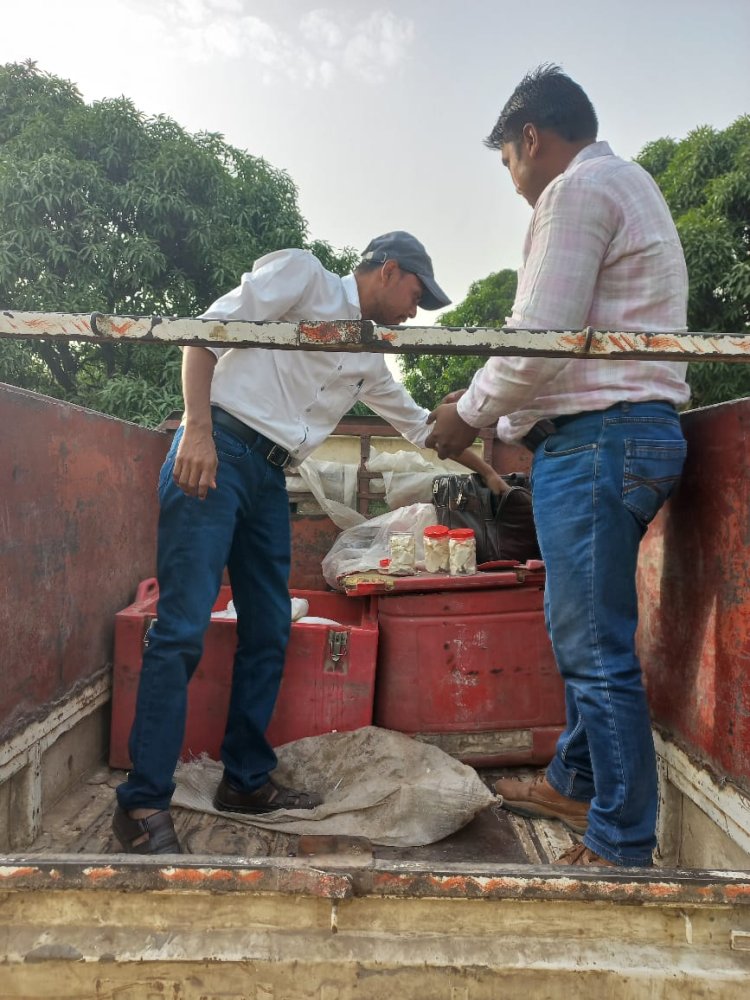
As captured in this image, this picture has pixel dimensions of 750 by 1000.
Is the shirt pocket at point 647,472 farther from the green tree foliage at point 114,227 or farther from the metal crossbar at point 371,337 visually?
the green tree foliage at point 114,227

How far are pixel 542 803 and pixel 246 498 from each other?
3.87ft

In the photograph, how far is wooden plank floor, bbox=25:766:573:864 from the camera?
176cm

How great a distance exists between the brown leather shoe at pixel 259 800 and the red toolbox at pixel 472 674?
420 millimetres

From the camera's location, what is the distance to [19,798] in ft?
5.49

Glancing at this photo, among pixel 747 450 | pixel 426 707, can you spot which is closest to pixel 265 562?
pixel 426 707

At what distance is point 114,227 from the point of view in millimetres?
11492

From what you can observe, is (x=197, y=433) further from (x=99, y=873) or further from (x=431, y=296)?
(x=99, y=873)

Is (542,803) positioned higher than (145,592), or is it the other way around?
(145,592)

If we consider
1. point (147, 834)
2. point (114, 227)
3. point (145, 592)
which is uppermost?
point (114, 227)

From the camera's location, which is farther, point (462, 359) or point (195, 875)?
point (462, 359)

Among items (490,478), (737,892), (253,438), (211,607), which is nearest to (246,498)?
(253,438)

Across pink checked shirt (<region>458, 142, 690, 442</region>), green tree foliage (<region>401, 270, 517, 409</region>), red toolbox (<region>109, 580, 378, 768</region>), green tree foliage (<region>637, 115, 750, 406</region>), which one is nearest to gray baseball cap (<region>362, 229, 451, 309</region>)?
pink checked shirt (<region>458, 142, 690, 442</region>)

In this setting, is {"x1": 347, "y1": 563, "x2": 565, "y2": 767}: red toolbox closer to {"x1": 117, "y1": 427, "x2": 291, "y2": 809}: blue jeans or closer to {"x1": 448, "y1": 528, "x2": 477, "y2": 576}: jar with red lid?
{"x1": 448, "y1": 528, "x2": 477, "y2": 576}: jar with red lid

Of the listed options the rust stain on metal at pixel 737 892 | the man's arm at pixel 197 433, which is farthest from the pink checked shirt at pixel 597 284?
the rust stain on metal at pixel 737 892
